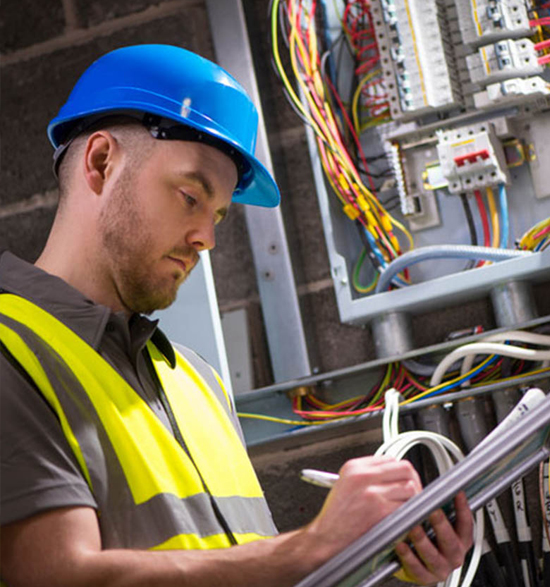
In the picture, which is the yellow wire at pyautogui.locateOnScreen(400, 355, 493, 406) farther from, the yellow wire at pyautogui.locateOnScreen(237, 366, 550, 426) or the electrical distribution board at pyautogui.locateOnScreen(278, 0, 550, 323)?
the electrical distribution board at pyautogui.locateOnScreen(278, 0, 550, 323)

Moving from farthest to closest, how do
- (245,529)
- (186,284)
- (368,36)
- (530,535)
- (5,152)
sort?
(5,152) → (368,36) → (186,284) → (530,535) → (245,529)

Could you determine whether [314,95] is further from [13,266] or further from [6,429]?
[6,429]

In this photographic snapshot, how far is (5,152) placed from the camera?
111 inches

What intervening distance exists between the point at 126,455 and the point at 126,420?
0.20 feet

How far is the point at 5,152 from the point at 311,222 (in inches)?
36.9

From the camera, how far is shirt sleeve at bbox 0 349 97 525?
1193mm

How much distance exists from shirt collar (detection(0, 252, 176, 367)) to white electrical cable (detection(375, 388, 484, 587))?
68 cm

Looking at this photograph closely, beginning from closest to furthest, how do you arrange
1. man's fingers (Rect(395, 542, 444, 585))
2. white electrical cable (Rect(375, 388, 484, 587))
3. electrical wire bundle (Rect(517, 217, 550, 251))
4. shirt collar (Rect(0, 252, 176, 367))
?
man's fingers (Rect(395, 542, 444, 585)) < shirt collar (Rect(0, 252, 176, 367)) < white electrical cable (Rect(375, 388, 484, 587)) < electrical wire bundle (Rect(517, 217, 550, 251))

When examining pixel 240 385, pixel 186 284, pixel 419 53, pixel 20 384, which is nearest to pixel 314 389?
pixel 240 385

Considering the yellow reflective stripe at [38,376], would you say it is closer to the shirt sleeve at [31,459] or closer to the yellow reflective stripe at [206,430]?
the shirt sleeve at [31,459]

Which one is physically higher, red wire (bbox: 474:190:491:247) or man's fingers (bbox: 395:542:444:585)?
red wire (bbox: 474:190:491:247)

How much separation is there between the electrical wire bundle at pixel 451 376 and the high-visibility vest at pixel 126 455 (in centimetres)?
77

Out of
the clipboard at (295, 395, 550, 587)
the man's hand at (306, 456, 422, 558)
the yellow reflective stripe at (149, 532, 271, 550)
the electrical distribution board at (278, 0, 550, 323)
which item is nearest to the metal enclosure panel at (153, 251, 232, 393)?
the electrical distribution board at (278, 0, 550, 323)

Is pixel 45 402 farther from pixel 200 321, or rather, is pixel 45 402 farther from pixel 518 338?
pixel 518 338
